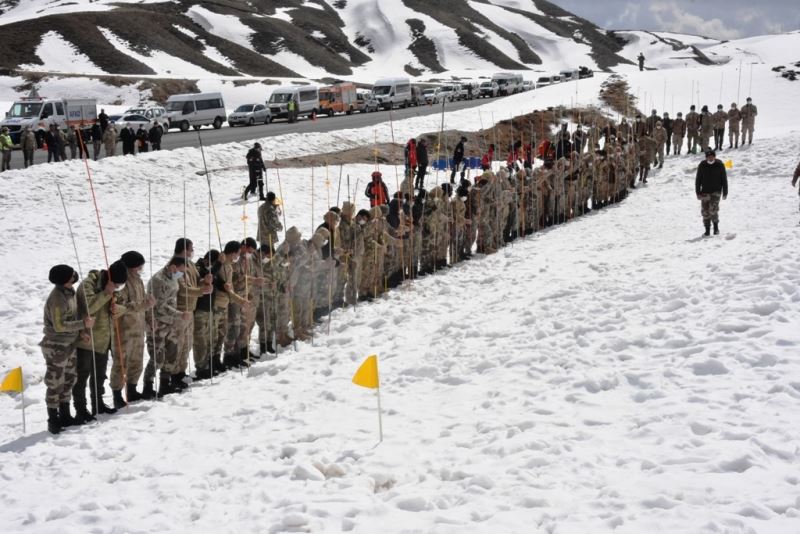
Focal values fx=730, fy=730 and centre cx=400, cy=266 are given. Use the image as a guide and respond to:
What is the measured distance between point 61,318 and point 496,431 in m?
4.34

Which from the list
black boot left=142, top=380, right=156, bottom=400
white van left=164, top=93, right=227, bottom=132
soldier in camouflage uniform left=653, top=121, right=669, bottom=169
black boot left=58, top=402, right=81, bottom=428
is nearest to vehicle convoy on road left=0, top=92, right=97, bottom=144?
white van left=164, top=93, right=227, bottom=132

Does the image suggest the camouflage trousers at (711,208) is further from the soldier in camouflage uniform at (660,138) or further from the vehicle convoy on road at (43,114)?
the vehicle convoy on road at (43,114)

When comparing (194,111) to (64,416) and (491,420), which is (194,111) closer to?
(64,416)

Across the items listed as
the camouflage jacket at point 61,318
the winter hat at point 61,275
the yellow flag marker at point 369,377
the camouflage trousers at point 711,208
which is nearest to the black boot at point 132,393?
the camouflage jacket at point 61,318

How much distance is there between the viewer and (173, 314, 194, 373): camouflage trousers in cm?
844

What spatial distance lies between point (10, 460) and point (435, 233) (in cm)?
859

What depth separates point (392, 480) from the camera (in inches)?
235

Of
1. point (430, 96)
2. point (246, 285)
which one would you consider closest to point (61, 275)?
point (246, 285)

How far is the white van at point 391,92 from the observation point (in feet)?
166

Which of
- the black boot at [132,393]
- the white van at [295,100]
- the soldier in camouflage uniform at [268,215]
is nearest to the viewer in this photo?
the black boot at [132,393]

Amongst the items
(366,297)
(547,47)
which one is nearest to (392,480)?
(366,297)

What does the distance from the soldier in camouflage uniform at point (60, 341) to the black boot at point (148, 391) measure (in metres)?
0.96

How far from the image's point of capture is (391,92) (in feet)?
167

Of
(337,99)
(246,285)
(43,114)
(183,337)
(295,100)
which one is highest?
(337,99)
